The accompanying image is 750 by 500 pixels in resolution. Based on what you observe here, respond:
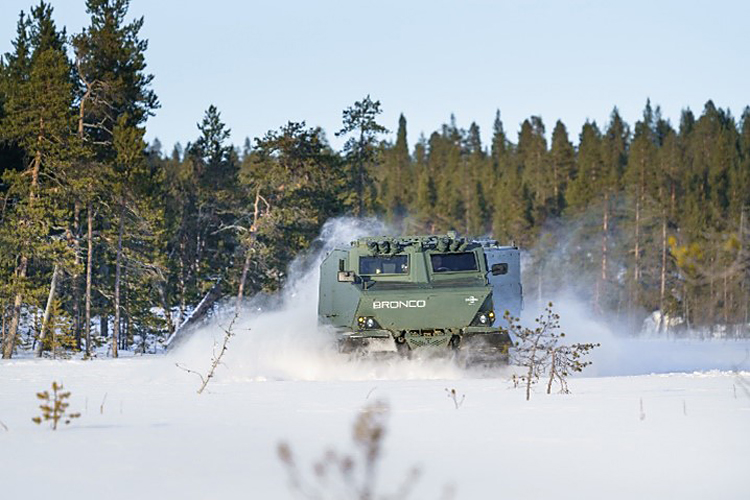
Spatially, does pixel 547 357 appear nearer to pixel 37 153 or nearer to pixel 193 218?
pixel 37 153

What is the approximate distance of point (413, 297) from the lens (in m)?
18.0

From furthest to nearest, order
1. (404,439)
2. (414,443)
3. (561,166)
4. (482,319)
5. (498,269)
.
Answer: (561,166), (498,269), (482,319), (404,439), (414,443)

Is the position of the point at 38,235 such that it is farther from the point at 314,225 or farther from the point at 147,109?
the point at 314,225

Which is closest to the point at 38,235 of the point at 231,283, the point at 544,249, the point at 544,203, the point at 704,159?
the point at 231,283

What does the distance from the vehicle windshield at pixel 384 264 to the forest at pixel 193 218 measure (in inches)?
292

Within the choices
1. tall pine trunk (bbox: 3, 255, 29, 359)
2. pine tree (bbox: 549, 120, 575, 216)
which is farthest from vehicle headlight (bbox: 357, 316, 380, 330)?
pine tree (bbox: 549, 120, 575, 216)

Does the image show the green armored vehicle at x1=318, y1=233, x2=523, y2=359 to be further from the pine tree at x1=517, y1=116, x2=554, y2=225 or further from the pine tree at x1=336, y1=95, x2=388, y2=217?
the pine tree at x1=517, y1=116, x2=554, y2=225

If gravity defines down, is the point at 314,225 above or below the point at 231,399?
above

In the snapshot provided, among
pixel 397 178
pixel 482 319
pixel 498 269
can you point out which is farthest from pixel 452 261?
pixel 397 178

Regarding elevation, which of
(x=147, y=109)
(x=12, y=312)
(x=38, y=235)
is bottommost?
(x=12, y=312)

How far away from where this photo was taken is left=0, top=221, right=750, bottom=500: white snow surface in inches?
255

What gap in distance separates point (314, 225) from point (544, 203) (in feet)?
167

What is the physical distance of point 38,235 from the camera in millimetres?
28688

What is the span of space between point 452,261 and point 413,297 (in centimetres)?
141
